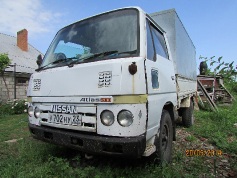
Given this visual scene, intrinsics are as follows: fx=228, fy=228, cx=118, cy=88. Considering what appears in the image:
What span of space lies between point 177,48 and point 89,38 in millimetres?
2608

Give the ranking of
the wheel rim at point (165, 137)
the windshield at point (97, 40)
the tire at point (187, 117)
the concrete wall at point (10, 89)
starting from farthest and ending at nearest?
the concrete wall at point (10, 89), the tire at point (187, 117), the wheel rim at point (165, 137), the windshield at point (97, 40)

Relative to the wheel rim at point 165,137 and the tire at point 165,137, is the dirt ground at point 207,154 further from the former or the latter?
the wheel rim at point 165,137

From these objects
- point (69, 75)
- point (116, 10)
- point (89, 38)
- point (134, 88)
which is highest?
point (116, 10)

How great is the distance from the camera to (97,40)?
10.2 feet

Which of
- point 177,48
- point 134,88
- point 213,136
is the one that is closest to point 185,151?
point 213,136

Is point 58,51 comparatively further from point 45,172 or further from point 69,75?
point 45,172

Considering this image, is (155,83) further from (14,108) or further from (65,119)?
(14,108)

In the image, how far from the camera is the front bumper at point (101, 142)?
7.82 feet

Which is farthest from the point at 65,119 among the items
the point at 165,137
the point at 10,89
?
the point at 10,89

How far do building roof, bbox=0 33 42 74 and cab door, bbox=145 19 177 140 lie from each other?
47.5ft

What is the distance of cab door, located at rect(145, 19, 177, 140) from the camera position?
8.73 ft

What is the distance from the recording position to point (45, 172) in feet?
9.90
